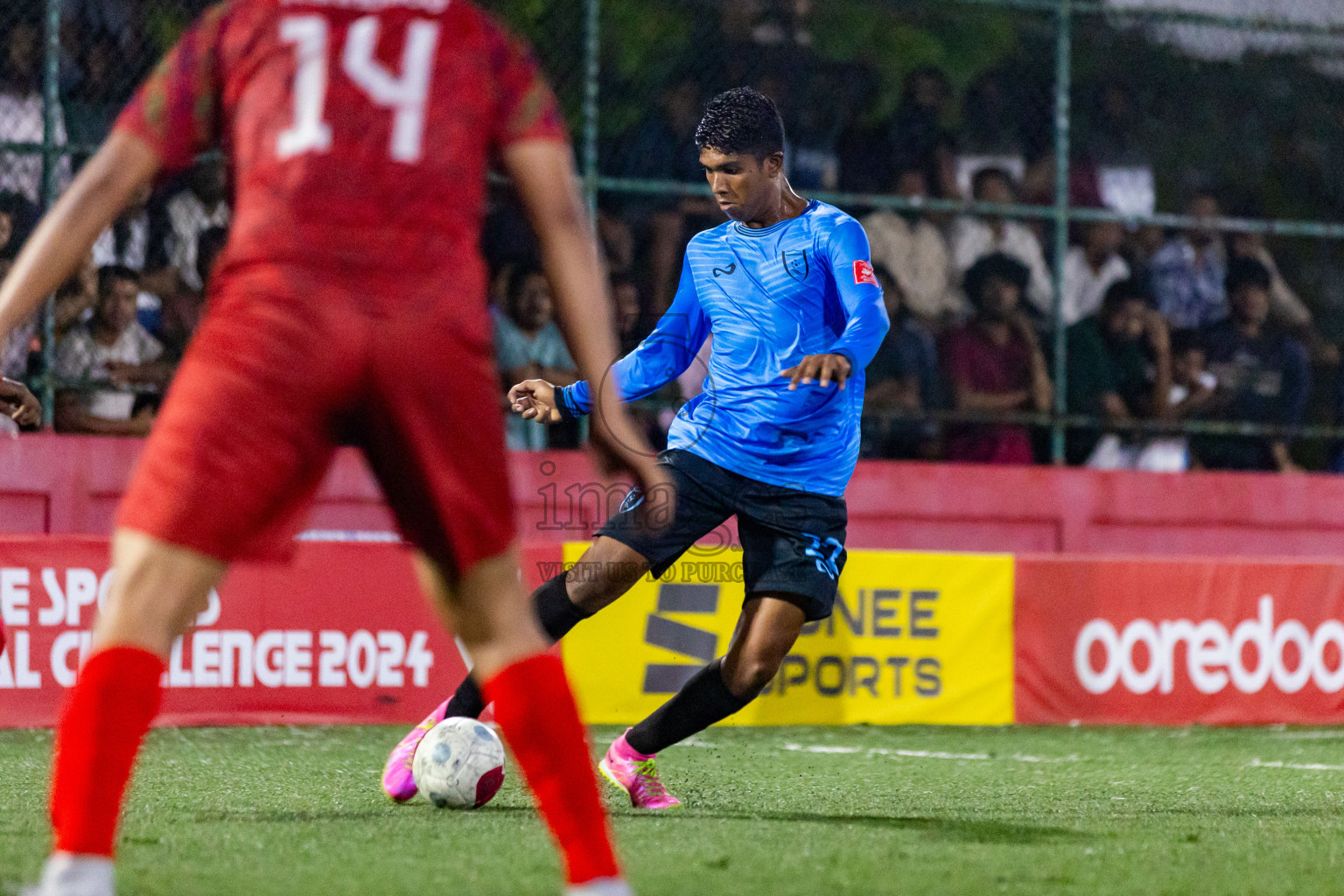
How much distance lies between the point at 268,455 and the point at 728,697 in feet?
8.73

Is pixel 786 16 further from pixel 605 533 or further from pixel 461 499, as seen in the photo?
pixel 461 499

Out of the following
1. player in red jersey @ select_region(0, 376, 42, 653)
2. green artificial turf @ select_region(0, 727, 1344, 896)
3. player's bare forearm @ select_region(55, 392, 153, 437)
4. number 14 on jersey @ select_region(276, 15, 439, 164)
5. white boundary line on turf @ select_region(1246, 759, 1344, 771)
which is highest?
number 14 on jersey @ select_region(276, 15, 439, 164)

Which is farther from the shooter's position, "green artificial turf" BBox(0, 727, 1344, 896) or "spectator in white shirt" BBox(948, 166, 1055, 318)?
"spectator in white shirt" BBox(948, 166, 1055, 318)

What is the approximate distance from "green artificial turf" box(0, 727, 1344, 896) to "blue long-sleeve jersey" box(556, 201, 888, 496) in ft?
3.37

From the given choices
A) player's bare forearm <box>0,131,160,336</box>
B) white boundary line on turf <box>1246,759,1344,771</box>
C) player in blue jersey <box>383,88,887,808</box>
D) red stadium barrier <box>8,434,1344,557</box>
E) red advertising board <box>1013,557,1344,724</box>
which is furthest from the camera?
red advertising board <box>1013,557,1344,724</box>

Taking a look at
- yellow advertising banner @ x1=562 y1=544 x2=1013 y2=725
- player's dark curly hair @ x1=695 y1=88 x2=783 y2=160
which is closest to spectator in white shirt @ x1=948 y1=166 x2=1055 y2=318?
yellow advertising banner @ x1=562 y1=544 x2=1013 y2=725

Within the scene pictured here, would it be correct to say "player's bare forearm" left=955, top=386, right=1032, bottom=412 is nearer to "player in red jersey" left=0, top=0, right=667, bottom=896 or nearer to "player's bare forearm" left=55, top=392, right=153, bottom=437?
"player's bare forearm" left=55, top=392, right=153, bottom=437

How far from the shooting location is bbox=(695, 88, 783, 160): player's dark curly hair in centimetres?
544

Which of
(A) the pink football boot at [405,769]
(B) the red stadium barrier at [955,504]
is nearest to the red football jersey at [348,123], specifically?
(A) the pink football boot at [405,769]

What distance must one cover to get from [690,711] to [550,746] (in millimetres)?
2346

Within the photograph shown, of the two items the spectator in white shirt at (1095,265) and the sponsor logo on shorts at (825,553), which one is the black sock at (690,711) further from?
the spectator in white shirt at (1095,265)

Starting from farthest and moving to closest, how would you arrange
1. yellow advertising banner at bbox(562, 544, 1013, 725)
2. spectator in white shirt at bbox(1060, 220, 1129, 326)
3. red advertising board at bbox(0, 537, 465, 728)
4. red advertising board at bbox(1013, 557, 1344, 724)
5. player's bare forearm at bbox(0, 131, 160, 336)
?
spectator in white shirt at bbox(1060, 220, 1129, 326) < red advertising board at bbox(1013, 557, 1344, 724) < yellow advertising banner at bbox(562, 544, 1013, 725) < red advertising board at bbox(0, 537, 465, 728) < player's bare forearm at bbox(0, 131, 160, 336)

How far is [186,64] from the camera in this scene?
3.06 m

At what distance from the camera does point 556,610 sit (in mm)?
5504
